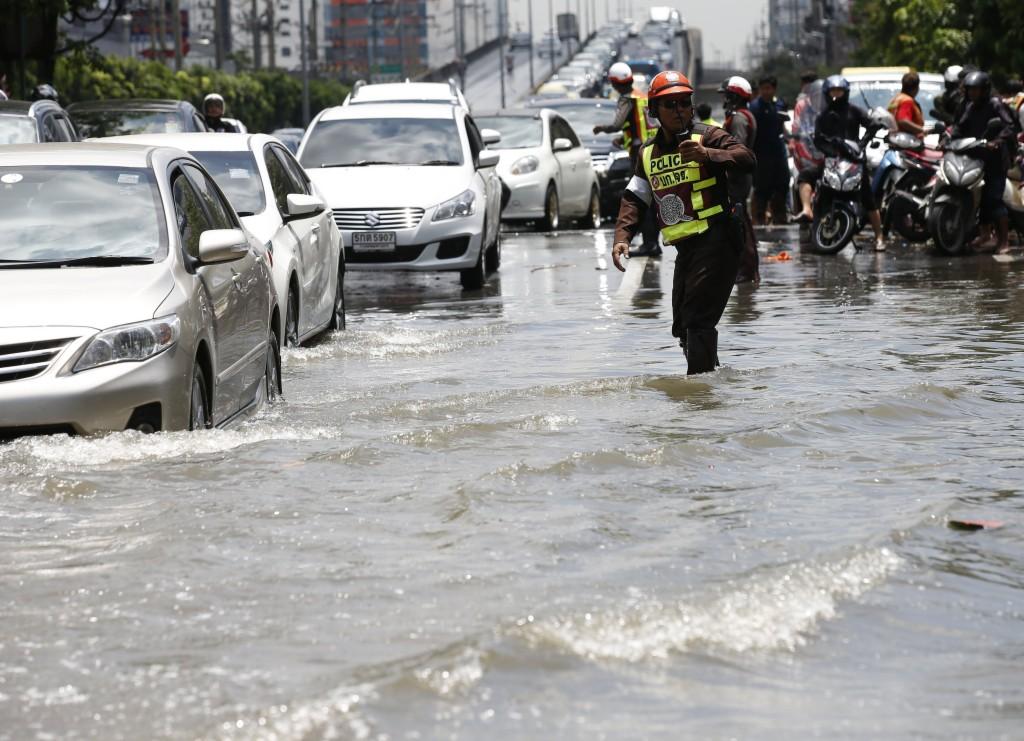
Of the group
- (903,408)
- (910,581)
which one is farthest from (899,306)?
(910,581)

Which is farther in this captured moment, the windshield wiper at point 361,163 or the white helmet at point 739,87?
the windshield wiper at point 361,163

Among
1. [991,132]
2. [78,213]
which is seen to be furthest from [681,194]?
[991,132]

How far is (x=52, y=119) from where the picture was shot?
16.3 metres

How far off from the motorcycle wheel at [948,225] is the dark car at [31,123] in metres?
7.67

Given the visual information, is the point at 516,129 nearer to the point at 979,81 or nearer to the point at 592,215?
the point at 592,215

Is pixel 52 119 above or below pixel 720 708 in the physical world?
above

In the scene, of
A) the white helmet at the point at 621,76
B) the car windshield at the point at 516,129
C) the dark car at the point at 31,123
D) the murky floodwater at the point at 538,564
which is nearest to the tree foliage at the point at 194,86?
the car windshield at the point at 516,129

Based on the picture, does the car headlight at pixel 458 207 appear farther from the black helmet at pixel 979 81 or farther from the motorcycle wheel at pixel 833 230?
the black helmet at pixel 979 81

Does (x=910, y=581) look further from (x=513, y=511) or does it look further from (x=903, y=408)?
(x=903, y=408)

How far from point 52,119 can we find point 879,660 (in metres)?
12.5

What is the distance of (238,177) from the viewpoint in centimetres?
1280

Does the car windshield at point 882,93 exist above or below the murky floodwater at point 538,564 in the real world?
above

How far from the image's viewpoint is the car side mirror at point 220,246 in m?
8.15

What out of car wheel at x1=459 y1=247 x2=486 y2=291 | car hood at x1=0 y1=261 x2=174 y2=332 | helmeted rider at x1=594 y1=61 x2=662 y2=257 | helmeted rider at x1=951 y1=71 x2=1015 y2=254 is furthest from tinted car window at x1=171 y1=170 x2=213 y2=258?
helmeted rider at x1=951 y1=71 x2=1015 y2=254
